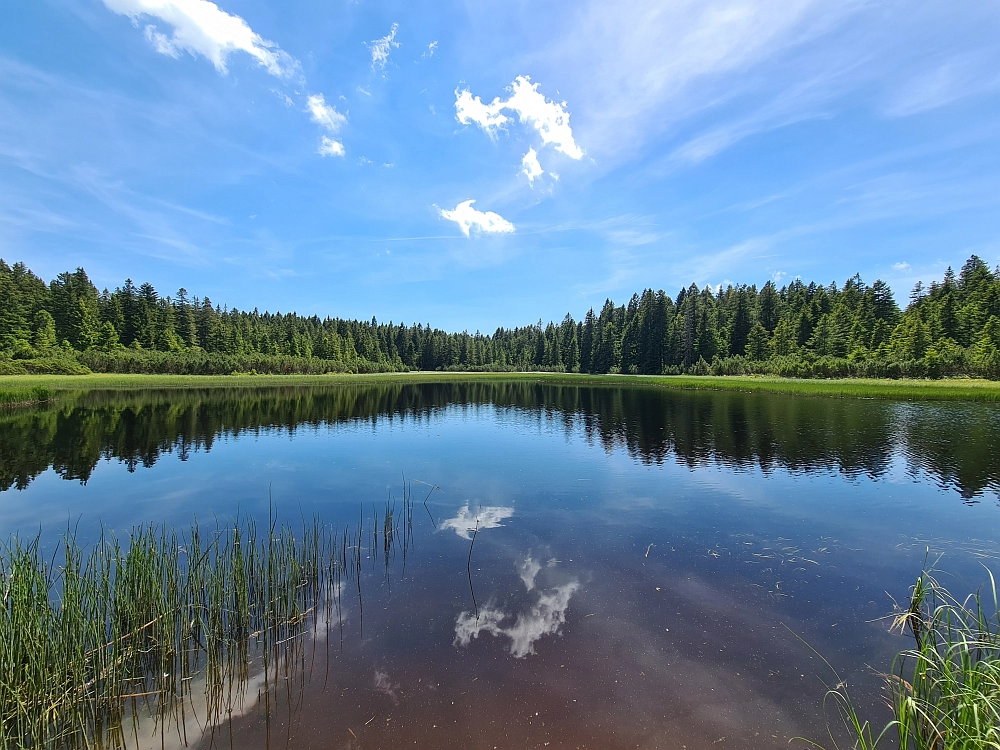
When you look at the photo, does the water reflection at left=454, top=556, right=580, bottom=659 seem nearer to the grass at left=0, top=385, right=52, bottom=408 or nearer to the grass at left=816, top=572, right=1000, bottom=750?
the grass at left=816, top=572, right=1000, bottom=750

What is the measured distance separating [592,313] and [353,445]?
4907 inches

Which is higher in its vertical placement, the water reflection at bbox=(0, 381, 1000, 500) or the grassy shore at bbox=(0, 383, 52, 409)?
the grassy shore at bbox=(0, 383, 52, 409)

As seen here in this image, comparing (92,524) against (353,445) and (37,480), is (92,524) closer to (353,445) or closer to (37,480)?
(37,480)

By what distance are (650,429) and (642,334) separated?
8599cm

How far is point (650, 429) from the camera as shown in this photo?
1066 inches

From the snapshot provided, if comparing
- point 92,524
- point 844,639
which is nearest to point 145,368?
point 92,524

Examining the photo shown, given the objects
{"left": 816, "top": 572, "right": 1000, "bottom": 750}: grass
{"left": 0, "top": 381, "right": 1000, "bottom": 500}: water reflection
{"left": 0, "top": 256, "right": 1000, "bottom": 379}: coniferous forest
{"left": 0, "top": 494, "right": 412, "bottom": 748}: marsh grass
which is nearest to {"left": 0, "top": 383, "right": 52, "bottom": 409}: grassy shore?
{"left": 0, "top": 381, "right": 1000, "bottom": 500}: water reflection

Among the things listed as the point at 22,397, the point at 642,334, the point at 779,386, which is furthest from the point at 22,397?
the point at 642,334

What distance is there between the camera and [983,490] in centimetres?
1415

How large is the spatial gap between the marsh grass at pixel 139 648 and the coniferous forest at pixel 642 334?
7226 cm

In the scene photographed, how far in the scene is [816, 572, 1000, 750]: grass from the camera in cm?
338

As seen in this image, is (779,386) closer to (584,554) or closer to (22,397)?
(584,554)

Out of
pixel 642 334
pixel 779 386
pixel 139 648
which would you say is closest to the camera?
pixel 139 648

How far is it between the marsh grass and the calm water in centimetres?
55
